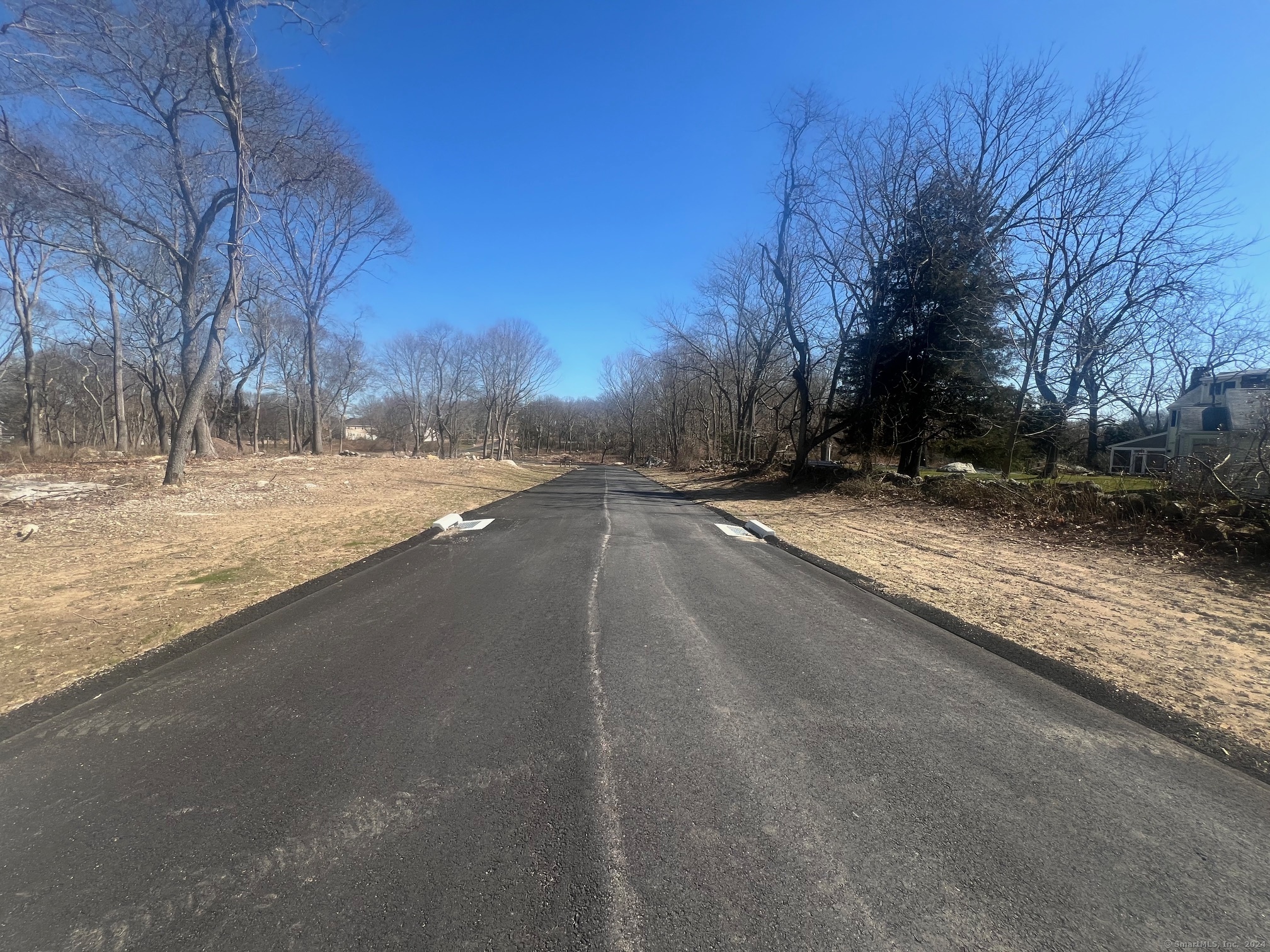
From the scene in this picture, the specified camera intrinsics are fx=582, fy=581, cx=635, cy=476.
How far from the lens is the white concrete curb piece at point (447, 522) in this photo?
1155cm

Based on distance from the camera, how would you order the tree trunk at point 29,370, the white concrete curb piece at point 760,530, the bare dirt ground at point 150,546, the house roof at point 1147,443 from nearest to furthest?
the bare dirt ground at point 150,546
the white concrete curb piece at point 760,530
the tree trunk at point 29,370
the house roof at point 1147,443

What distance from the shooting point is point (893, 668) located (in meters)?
4.52

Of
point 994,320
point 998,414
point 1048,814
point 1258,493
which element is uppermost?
point 994,320

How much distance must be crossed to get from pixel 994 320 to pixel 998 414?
10.2 feet

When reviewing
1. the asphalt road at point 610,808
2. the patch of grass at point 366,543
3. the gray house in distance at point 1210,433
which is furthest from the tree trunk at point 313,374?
the gray house in distance at point 1210,433

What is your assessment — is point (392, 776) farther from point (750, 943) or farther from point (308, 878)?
point (750, 943)

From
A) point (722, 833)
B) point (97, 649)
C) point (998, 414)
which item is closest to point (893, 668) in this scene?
point (722, 833)

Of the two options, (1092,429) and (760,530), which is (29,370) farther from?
(1092,429)

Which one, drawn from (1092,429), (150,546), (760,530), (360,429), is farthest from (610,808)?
(360,429)

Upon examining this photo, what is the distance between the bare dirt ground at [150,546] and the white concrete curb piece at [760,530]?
273 inches

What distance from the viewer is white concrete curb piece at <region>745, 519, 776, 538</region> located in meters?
Answer: 11.7

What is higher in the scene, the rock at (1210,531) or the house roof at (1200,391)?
the house roof at (1200,391)

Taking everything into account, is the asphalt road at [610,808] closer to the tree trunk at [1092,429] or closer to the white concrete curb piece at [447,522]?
the white concrete curb piece at [447,522]

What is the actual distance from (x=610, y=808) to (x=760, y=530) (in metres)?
9.96
